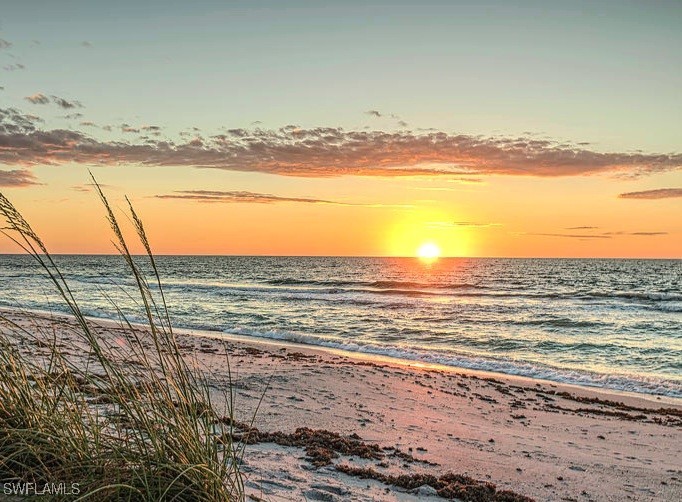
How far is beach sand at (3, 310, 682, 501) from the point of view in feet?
19.2

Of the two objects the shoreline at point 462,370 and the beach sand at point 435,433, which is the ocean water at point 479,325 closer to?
the shoreline at point 462,370

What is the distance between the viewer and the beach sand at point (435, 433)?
5.85 meters

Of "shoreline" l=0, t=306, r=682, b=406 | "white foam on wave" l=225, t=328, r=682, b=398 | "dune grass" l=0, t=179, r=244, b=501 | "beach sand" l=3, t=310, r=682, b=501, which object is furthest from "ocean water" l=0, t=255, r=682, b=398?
"dune grass" l=0, t=179, r=244, b=501

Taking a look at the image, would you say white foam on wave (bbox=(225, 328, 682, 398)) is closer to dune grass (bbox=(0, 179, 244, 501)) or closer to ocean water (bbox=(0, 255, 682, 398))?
ocean water (bbox=(0, 255, 682, 398))

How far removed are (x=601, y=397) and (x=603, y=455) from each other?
209 inches

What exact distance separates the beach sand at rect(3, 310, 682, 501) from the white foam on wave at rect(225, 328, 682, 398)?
42.9 inches

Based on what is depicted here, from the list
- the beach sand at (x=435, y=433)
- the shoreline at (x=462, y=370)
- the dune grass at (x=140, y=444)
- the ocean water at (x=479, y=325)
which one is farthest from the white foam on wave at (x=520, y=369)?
the dune grass at (x=140, y=444)

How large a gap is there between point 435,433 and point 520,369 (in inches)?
349

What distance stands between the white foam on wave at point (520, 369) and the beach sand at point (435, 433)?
42.9 inches

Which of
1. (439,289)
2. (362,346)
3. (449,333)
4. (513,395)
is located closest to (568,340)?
(449,333)

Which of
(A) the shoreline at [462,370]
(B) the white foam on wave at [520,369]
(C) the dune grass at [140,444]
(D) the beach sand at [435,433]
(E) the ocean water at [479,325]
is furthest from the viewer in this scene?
(E) the ocean water at [479,325]

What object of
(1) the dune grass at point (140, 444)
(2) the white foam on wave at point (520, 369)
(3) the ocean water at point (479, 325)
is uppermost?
(1) the dune grass at point (140, 444)

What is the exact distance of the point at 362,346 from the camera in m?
19.4

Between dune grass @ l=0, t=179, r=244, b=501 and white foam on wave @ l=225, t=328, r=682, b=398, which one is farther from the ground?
dune grass @ l=0, t=179, r=244, b=501
